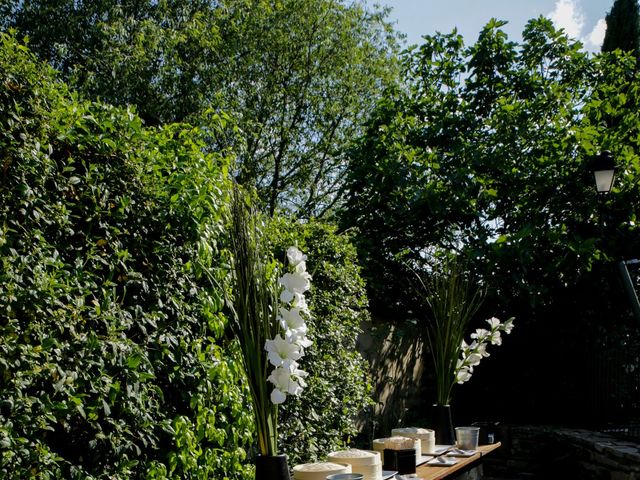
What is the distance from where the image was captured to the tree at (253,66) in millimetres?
10953

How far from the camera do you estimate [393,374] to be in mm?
8094

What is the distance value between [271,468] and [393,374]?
595cm

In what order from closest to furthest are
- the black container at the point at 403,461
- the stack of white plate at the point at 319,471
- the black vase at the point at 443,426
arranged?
the stack of white plate at the point at 319,471, the black container at the point at 403,461, the black vase at the point at 443,426

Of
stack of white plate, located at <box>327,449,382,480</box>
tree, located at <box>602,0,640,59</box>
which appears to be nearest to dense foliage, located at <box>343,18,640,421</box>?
stack of white plate, located at <box>327,449,382,480</box>

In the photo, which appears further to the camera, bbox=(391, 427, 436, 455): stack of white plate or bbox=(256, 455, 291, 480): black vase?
bbox=(391, 427, 436, 455): stack of white plate

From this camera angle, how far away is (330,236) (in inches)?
184

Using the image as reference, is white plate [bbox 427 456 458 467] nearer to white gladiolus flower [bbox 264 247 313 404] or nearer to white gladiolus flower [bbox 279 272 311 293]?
white gladiolus flower [bbox 264 247 313 404]

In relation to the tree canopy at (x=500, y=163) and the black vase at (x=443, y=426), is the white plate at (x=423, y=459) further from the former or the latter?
the tree canopy at (x=500, y=163)

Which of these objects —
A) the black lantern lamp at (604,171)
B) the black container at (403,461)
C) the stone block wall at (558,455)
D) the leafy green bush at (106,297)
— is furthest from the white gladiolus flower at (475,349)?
the black lantern lamp at (604,171)

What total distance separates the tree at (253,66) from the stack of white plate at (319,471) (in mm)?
7621

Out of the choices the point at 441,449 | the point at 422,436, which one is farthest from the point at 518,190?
the point at 422,436

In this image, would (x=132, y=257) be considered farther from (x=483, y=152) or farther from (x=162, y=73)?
(x=162, y=73)

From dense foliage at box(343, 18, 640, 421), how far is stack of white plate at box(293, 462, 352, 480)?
509cm

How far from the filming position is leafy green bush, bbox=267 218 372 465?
404 centimetres
